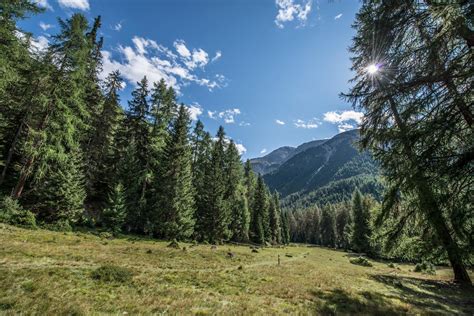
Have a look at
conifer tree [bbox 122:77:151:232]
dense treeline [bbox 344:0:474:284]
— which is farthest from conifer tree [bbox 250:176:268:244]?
dense treeline [bbox 344:0:474:284]

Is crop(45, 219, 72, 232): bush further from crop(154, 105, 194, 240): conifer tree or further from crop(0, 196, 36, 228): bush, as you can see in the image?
crop(154, 105, 194, 240): conifer tree

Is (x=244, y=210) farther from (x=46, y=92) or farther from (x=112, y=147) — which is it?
(x=46, y=92)

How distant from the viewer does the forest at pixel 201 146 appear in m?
6.63

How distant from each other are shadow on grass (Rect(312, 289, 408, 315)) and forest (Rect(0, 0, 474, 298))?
3.04m

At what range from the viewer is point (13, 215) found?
17.9 metres

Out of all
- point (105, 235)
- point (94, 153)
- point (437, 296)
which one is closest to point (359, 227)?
point (437, 296)

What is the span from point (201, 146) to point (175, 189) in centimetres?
1810

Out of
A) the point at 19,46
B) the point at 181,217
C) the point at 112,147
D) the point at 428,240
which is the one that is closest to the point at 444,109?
the point at 428,240

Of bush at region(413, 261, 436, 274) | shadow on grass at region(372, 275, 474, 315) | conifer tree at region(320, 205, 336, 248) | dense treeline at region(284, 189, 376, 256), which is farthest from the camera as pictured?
conifer tree at region(320, 205, 336, 248)

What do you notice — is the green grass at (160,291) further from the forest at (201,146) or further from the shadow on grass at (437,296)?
the forest at (201,146)

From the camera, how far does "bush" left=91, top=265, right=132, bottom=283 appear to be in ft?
30.8

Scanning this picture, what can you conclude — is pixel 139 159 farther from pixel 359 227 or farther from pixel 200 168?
pixel 359 227

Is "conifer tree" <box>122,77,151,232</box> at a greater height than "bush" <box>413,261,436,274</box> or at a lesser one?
greater

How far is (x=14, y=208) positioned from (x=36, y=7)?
14729 millimetres
